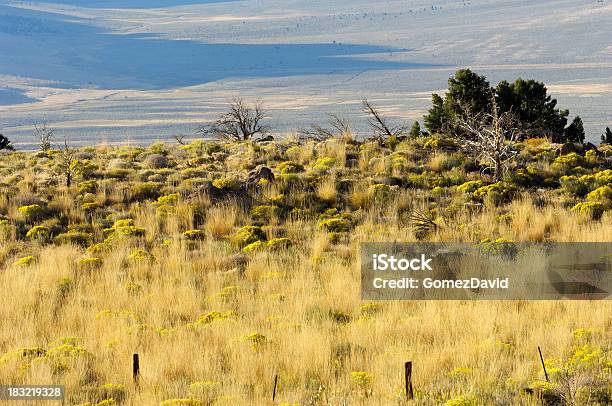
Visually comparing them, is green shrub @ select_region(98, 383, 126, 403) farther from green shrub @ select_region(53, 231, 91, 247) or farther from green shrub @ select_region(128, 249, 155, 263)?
green shrub @ select_region(53, 231, 91, 247)

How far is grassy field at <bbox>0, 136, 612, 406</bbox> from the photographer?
661 cm

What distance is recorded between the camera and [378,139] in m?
18.2

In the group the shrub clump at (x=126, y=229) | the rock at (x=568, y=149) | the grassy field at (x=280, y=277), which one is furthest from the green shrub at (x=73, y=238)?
the rock at (x=568, y=149)

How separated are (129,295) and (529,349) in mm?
4493

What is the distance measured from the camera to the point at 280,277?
9773mm

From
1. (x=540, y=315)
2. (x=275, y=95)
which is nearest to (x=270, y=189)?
(x=540, y=315)

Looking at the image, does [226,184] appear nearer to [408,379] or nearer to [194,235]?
[194,235]

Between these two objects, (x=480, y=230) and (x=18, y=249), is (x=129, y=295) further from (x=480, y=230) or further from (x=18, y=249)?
(x=480, y=230)

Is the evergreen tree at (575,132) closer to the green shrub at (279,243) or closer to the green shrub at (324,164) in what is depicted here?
the green shrub at (324,164)

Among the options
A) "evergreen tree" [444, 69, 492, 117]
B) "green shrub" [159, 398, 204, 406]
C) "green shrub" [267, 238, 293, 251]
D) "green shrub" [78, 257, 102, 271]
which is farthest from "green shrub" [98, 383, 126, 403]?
"evergreen tree" [444, 69, 492, 117]

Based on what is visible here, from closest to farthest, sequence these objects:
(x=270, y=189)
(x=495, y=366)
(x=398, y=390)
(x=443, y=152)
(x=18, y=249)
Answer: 1. (x=398, y=390)
2. (x=495, y=366)
3. (x=18, y=249)
4. (x=270, y=189)
5. (x=443, y=152)

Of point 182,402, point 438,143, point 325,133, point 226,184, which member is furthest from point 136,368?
point 325,133

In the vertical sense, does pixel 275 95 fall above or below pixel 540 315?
above

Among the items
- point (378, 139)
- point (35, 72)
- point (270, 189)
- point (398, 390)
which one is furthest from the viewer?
point (35, 72)
